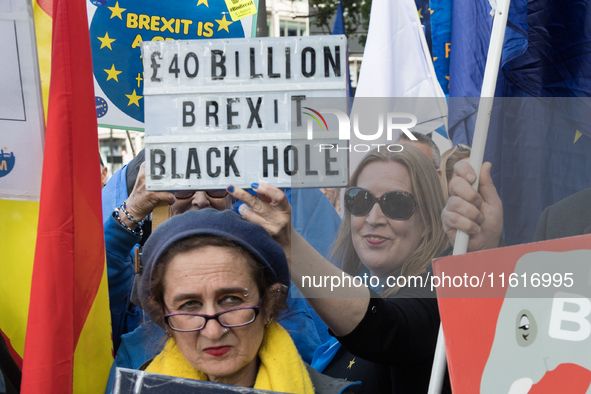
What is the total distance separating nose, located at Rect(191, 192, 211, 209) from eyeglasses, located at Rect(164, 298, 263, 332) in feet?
1.62

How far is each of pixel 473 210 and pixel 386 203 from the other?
318mm

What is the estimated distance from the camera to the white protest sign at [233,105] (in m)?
1.66

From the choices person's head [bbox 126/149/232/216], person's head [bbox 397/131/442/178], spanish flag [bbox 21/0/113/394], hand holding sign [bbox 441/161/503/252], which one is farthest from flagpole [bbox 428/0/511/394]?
spanish flag [bbox 21/0/113/394]

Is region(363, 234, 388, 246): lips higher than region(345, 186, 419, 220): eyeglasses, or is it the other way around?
region(345, 186, 419, 220): eyeglasses

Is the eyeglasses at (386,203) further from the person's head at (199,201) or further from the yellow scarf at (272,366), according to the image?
the yellow scarf at (272,366)

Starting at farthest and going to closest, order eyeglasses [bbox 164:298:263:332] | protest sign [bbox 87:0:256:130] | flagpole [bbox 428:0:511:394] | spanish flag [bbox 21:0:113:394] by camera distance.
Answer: protest sign [bbox 87:0:256:130], flagpole [bbox 428:0:511:394], spanish flag [bbox 21:0:113:394], eyeglasses [bbox 164:298:263:332]

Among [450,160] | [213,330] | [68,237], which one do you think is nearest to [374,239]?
[450,160]

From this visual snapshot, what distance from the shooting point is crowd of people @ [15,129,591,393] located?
1.58m

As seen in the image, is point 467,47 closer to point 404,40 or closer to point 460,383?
point 404,40

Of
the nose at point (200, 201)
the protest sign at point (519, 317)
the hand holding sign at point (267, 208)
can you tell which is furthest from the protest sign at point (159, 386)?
the nose at point (200, 201)

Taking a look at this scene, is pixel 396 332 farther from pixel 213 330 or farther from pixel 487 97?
pixel 487 97

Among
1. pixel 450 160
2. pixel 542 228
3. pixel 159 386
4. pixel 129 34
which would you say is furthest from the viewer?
pixel 129 34

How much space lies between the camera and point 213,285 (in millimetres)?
1561

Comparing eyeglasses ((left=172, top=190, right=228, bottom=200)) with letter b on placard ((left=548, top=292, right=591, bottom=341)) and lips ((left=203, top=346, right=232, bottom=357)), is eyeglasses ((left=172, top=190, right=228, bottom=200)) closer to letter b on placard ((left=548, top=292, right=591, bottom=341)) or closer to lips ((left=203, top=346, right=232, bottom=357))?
lips ((left=203, top=346, right=232, bottom=357))
